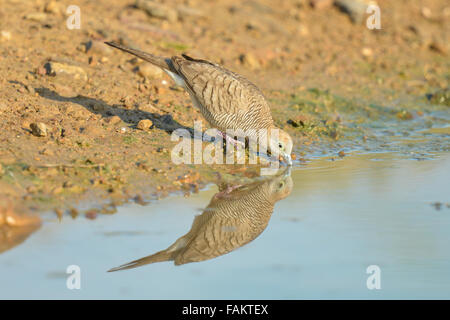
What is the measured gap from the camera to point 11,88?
737 centimetres

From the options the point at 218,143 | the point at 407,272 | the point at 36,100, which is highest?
the point at 36,100

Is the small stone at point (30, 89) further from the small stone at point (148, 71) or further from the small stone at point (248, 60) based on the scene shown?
the small stone at point (248, 60)

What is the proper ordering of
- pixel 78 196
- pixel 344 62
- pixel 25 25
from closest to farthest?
pixel 78 196, pixel 25 25, pixel 344 62

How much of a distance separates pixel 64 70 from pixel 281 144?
10.3 feet

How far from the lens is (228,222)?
210 inches

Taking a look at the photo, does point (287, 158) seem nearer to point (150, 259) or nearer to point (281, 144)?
point (281, 144)

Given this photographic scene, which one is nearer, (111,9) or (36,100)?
(36,100)

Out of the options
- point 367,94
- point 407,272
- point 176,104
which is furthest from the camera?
point 367,94

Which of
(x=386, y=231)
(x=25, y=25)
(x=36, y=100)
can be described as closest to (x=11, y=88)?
(x=36, y=100)

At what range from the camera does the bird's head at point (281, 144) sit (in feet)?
22.5

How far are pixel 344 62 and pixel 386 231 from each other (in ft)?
21.7

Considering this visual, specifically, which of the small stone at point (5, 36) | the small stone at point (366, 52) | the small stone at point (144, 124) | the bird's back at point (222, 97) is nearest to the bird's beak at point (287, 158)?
the bird's back at point (222, 97)

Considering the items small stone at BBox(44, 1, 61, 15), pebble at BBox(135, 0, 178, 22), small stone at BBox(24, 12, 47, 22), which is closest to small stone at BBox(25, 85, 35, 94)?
small stone at BBox(24, 12, 47, 22)

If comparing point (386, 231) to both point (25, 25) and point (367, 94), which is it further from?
point (25, 25)
